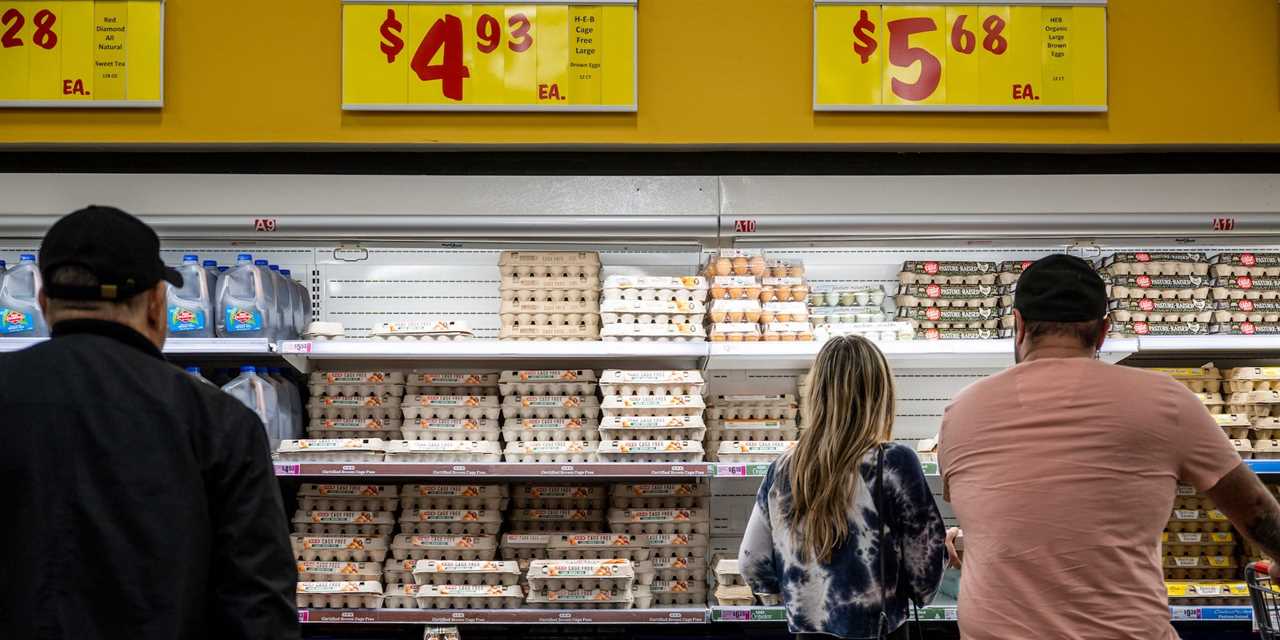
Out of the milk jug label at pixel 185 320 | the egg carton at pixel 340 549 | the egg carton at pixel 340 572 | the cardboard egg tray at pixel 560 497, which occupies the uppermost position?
the milk jug label at pixel 185 320

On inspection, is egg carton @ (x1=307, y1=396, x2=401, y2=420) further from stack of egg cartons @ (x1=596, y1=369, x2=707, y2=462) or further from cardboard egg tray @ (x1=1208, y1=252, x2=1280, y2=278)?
cardboard egg tray @ (x1=1208, y1=252, x2=1280, y2=278)

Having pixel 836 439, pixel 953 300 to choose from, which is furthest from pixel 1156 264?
pixel 836 439

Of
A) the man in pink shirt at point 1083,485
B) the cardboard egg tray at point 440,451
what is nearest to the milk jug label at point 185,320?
the cardboard egg tray at point 440,451

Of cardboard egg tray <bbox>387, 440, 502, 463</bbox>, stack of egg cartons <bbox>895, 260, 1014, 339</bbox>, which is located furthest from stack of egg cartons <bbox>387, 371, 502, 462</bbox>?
stack of egg cartons <bbox>895, 260, 1014, 339</bbox>

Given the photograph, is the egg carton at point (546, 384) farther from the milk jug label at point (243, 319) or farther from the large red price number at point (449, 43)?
the large red price number at point (449, 43)

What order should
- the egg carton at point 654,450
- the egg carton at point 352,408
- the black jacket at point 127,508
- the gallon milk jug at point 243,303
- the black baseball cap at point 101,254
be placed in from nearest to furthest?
the black jacket at point 127,508
the black baseball cap at point 101,254
the egg carton at point 654,450
the gallon milk jug at point 243,303
the egg carton at point 352,408

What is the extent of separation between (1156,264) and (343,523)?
398 cm

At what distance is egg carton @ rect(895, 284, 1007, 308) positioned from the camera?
5.15 metres

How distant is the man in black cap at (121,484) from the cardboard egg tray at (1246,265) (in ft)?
15.4

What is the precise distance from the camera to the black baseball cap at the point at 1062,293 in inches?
96.9

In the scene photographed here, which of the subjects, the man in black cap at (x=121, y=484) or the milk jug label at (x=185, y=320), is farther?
the milk jug label at (x=185, y=320)

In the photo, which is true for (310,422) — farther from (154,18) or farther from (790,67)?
(790,67)

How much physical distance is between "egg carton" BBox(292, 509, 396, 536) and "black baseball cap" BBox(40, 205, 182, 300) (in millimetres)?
3169

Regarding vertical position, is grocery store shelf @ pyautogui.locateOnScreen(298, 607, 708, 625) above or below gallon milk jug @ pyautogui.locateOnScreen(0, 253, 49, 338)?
below
